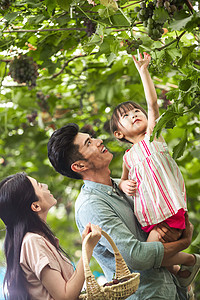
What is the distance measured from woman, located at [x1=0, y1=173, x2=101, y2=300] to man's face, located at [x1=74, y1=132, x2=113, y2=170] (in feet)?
0.46

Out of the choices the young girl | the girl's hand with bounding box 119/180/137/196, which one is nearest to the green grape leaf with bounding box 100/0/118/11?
the young girl

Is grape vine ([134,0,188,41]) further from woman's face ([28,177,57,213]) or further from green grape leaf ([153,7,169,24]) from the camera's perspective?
woman's face ([28,177,57,213])

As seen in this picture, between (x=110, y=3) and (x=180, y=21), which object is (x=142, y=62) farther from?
(x=180, y=21)

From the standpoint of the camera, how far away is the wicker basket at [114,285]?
891 mm

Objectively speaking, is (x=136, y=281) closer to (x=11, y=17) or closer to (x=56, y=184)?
(x=11, y=17)

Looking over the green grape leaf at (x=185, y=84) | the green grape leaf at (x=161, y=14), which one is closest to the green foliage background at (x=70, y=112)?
the green grape leaf at (x=185, y=84)

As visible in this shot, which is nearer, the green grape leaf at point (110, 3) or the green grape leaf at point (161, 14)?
the green grape leaf at point (161, 14)

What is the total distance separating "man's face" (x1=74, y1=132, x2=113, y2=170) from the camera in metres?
1.15

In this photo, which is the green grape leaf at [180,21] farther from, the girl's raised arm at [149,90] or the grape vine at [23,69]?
the grape vine at [23,69]

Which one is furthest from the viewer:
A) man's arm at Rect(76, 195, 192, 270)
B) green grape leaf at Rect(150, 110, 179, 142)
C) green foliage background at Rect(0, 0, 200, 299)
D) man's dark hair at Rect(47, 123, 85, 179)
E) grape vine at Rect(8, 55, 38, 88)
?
green foliage background at Rect(0, 0, 200, 299)

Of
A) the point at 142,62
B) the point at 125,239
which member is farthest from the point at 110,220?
the point at 142,62

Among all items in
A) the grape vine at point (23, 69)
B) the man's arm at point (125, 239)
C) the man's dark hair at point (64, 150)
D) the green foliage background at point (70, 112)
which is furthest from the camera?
the green foliage background at point (70, 112)

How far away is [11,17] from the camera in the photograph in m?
1.16

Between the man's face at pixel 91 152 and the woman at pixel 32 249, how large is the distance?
0.46 feet
